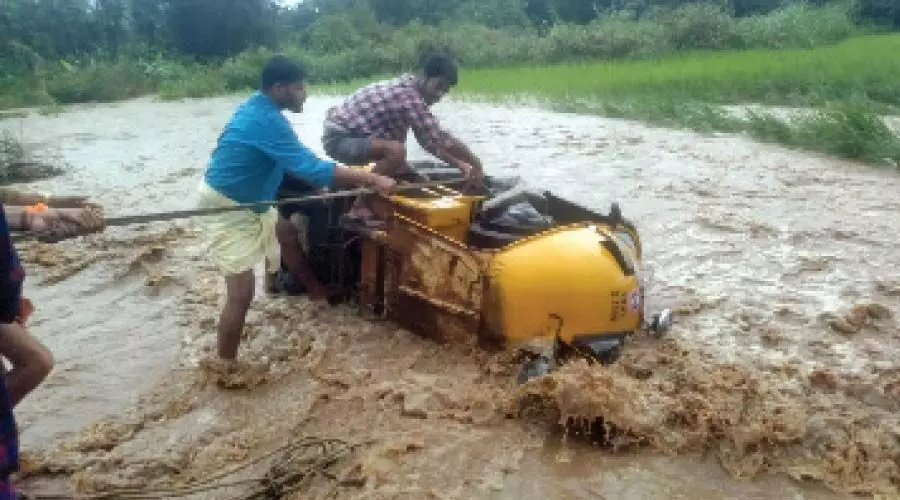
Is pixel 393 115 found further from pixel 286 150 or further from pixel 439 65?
pixel 286 150

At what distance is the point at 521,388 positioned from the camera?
14.3 feet

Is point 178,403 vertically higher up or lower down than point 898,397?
lower down

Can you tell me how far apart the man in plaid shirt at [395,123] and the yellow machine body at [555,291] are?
140cm

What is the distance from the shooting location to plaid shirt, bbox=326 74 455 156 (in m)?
5.99

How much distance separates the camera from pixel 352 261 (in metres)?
5.91

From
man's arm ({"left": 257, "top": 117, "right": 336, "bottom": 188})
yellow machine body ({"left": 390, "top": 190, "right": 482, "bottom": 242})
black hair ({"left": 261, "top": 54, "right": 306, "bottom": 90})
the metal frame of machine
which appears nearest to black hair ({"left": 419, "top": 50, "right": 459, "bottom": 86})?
the metal frame of machine

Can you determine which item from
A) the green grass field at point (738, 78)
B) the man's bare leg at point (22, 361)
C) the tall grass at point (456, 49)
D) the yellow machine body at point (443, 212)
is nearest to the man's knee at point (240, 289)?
the yellow machine body at point (443, 212)

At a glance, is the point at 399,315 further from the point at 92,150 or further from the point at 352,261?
the point at 92,150

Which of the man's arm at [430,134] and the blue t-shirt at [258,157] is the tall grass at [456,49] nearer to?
the man's arm at [430,134]

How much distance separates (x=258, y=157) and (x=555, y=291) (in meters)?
1.70

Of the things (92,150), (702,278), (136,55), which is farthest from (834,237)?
(136,55)

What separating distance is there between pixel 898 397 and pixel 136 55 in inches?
1392

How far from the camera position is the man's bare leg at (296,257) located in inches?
232

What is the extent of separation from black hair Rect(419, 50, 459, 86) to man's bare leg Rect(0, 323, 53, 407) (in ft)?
11.0
